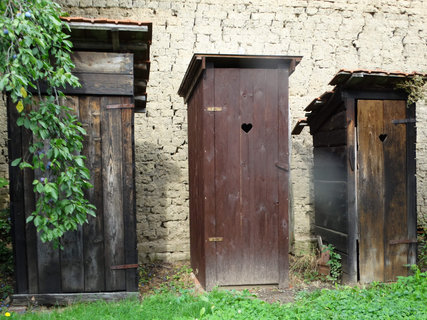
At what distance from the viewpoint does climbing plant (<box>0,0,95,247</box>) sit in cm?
330

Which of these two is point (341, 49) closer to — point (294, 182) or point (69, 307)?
point (294, 182)

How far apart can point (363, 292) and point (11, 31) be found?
183 inches

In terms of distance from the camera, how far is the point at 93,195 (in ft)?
14.5

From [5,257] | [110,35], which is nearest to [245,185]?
[110,35]

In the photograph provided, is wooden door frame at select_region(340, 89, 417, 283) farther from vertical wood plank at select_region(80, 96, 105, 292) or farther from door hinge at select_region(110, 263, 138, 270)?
vertical wood plank at select_region(80, 96, 105, 292)

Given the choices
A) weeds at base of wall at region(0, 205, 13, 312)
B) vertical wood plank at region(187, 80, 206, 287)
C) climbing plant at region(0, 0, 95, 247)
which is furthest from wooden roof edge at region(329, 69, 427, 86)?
weeds at base of wall at region(0, 205, 13, 312)

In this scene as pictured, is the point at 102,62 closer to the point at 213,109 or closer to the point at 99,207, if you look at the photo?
the point at 213,109

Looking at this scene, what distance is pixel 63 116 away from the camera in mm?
4203

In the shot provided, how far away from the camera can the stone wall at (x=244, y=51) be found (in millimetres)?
6715

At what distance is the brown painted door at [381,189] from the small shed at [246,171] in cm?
113

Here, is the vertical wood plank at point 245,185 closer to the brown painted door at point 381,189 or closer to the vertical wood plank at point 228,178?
the vertical wood plank at point 228,178

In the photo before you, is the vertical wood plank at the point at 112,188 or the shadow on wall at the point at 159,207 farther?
the shadow on wall at the point at 159,207

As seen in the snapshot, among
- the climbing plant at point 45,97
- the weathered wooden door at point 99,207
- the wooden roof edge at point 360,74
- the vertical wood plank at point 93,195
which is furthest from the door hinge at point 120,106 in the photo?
the wooden roof edge at point 360,74

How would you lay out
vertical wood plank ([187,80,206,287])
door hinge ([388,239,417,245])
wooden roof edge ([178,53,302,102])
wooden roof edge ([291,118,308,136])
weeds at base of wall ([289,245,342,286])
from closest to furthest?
wooden roof edge ([178,53,302,102]) < vertical wood plank ([187,80,206,287]) < door hinge ([388,239,417,245]) < weeds at base of wall ([289,245,342,286]) < wooden roof edge ([291,118,308,136])
